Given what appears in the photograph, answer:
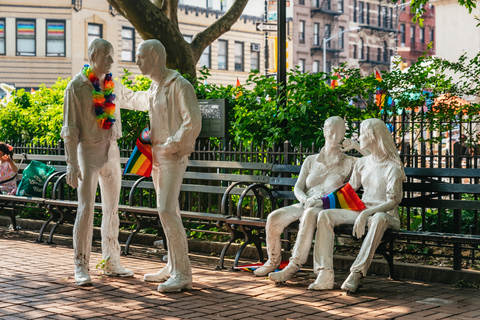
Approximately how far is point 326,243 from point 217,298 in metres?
1.20

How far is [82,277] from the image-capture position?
21.0 ft

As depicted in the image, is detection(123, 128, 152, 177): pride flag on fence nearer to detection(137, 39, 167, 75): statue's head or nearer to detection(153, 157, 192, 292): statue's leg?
detection(153, 157, 192, 292): statue's leg

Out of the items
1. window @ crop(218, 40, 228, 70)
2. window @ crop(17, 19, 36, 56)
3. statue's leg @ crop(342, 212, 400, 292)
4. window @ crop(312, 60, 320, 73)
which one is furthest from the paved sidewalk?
window @ crop(312, 60, 320, 73)

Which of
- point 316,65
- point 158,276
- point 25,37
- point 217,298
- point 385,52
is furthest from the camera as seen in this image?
point 385,52

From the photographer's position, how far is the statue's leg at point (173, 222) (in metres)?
6.19

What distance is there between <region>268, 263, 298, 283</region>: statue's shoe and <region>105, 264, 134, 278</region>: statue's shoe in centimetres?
142

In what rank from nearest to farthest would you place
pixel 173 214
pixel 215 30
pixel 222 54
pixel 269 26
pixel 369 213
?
pixel 173 214 → pixel 369 213 → pixel 269 26 → pixel 215 30 → pixel 222 54

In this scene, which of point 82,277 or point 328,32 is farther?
point 328,32

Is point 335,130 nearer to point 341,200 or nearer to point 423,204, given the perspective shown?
point 341,200

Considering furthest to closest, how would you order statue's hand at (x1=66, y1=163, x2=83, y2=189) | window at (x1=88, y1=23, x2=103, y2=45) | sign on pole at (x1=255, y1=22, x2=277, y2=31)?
window at (x1=88, y1=23, x2=103, y2=45)
sign on pole at (x1=255, y1=22, x2=277, y2=31)
statue's hand at (x1=66, y1=163, x2=83, y2=189)

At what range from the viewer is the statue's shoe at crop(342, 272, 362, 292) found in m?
6.11

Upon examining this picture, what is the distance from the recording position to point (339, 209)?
658cm

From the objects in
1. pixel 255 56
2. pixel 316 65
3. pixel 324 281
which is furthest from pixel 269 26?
pixel 316 65

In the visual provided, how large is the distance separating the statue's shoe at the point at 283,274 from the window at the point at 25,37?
3757cm
